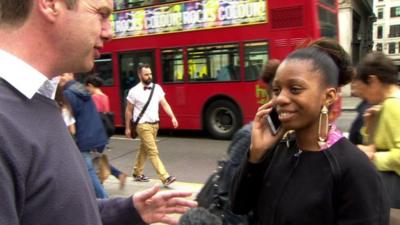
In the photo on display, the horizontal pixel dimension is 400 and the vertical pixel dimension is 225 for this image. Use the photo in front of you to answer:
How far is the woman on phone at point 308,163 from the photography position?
60.8 inches

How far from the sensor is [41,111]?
3.64 feet

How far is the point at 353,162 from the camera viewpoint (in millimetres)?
1560

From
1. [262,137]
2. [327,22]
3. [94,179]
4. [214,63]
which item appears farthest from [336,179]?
[327,22]

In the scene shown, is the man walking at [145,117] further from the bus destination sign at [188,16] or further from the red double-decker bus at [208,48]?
the bus destination sign at [188,16]

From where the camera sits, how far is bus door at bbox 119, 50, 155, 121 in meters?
10.9

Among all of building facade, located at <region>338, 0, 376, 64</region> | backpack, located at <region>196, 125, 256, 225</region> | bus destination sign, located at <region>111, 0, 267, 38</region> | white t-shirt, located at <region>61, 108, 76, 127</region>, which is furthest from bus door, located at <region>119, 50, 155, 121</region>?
building facade, located at <region>338, 0, 376, 64</region>

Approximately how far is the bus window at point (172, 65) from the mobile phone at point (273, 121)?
8694 millimetres

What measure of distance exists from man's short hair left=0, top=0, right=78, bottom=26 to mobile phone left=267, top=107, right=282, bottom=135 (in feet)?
3.45

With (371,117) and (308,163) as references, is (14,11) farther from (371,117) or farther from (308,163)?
(371,117)

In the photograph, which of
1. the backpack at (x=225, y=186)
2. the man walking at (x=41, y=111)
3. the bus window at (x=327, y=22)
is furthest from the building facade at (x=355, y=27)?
the man walking at (x=41, y=111)

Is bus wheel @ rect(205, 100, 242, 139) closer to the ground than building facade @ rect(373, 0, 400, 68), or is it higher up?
closer to the ground

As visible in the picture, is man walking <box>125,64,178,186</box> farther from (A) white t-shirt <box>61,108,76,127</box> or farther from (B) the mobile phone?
(B) the mobile phone

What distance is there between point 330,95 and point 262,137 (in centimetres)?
32

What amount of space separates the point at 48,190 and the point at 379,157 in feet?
7.14
